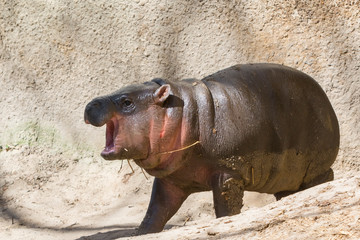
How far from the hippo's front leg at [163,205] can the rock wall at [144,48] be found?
5.90 feet

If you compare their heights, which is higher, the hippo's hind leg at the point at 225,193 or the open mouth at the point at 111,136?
the open mouth at the point at 111,136

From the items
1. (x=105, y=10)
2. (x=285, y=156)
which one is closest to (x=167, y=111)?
(x=285, y=156)

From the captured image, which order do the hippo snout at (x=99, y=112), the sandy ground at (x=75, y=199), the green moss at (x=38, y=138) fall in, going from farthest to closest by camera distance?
the green moss at (x=38, y=138) → the sandy ground at (x=75, y=199) → the hippo snout at (x=99, y=112)

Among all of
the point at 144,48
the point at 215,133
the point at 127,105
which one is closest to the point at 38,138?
the point at 144,48

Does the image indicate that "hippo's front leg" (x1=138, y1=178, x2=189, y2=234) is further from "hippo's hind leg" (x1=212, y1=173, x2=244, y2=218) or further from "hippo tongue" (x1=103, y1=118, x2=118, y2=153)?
"hippo tongue" (x1=103, y1=118, x2=118, y2=153)

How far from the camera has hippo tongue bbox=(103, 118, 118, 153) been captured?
3.94 metres

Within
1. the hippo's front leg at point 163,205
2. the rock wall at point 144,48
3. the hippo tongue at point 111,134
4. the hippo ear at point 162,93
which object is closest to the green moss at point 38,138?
the rock wall at point 144,48

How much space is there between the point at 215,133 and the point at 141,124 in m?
0.46

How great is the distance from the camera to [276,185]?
4.41 m

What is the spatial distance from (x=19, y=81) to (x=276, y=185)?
3054 mm

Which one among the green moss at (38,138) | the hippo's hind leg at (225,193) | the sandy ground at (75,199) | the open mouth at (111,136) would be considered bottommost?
→ the sandy ground at (75,199)

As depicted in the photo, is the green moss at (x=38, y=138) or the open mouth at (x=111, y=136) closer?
the open mouth at (x=111, y=136)

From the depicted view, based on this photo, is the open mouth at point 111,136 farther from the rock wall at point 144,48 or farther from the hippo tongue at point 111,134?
the rock wall at point 144,48

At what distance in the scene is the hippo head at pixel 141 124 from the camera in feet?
12.9
